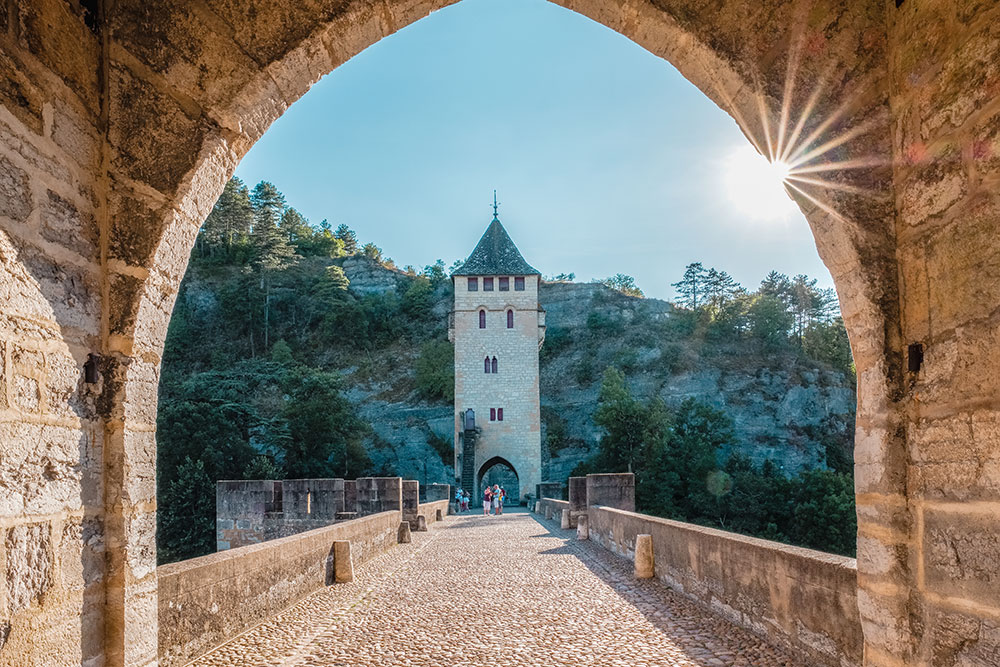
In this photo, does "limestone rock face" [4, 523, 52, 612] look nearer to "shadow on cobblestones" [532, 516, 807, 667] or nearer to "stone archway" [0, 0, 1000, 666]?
"stone archway" [0, 0, 1000, 666]

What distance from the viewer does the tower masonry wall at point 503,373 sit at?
113 ft

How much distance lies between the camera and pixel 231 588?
17.8ft

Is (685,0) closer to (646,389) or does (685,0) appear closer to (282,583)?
(282,583)

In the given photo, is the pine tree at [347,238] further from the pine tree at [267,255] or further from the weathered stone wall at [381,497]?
the weathered stone wall at [381,497]

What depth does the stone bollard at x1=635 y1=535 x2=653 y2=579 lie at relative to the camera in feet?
25.8

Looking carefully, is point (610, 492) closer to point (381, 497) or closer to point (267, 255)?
point (381, 497)

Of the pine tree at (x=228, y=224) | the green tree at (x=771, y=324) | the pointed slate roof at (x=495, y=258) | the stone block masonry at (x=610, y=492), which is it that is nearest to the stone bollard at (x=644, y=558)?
the stone block masonry at (x=610, y=492)

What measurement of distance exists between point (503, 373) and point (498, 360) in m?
0.69

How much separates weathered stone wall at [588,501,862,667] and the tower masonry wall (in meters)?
27.0

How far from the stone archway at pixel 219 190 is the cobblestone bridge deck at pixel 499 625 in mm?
2376

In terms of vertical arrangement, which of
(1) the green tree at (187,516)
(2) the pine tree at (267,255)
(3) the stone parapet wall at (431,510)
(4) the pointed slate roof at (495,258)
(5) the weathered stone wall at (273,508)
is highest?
(2) the pine tree at (267,255)

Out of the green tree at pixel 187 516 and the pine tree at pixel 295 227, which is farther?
the pine tree at pixel 295 227

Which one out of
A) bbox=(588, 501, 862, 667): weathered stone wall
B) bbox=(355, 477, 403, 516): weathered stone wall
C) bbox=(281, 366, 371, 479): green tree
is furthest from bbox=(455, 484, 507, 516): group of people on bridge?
bbox=(588, 501, 862, 667): weathered stone wall

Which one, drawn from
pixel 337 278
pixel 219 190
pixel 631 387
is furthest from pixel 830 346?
pixel 219 190
